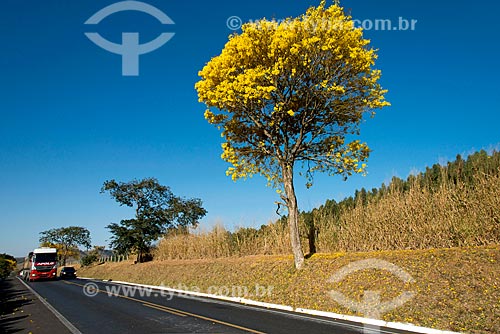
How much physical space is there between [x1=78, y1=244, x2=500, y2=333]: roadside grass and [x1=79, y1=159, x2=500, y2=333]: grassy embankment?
22 mm

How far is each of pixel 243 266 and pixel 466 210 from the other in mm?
11239

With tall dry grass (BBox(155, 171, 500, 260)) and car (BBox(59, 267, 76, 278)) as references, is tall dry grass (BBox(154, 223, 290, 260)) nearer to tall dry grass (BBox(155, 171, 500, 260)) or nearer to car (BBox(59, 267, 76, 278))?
tall dry grass (BBox(155, 171, 500, 260))

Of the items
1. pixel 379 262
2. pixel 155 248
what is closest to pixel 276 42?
pixel 379 262

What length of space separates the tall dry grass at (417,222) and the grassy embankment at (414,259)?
0.03 metres

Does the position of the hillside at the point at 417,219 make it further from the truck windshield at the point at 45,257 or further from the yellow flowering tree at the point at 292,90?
the truck windshield at the point at 45,257

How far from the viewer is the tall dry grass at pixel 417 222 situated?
1214 centimetres

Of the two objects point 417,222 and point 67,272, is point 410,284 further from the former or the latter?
point 67,272

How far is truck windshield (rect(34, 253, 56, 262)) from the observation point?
3962cm

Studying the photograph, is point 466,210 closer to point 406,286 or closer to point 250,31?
point 406,286

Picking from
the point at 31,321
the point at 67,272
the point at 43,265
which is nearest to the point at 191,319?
the point at 31,321

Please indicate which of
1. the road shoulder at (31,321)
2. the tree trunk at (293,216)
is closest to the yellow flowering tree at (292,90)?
the tree trunk at (293,216)

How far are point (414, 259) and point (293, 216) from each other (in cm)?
567

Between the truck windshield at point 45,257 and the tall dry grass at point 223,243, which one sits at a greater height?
the tall dry grass at point 223,243

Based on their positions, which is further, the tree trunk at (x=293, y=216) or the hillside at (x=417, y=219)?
the tree trunk at (x=293, y=216)
